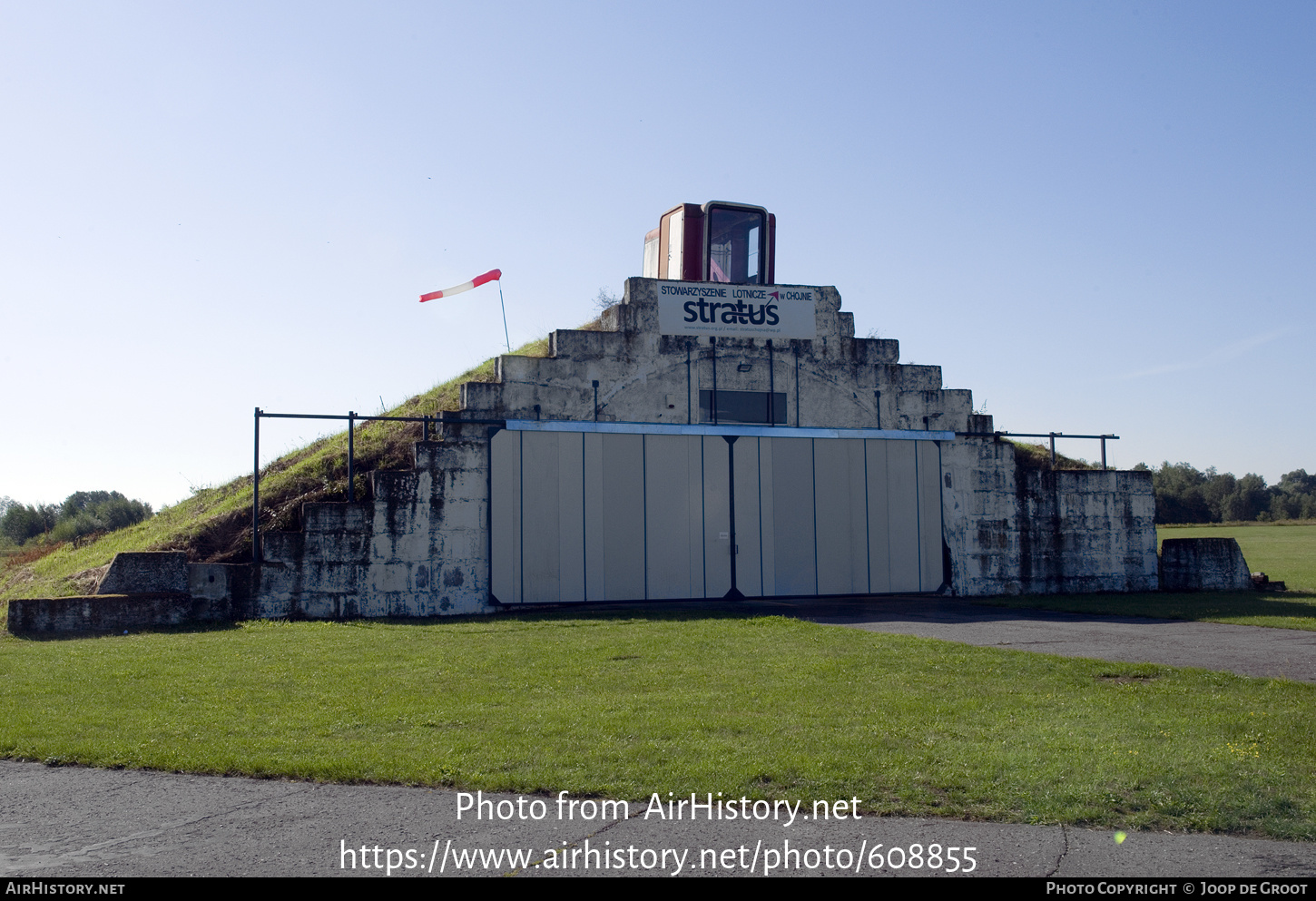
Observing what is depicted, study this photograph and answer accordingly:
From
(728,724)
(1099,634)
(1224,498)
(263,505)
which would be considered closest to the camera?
(728,724)

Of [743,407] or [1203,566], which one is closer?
A: [743,407]

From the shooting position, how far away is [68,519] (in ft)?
102

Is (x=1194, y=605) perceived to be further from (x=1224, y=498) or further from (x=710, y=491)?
(x=1224, y=498)

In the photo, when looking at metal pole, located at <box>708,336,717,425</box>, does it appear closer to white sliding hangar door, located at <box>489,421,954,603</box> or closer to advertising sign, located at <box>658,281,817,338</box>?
advertising sign, located at <box>658,281,817,338</box>

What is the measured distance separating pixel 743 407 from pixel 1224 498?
70106 mm

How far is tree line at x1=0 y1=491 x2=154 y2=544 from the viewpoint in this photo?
A: 2850 cm

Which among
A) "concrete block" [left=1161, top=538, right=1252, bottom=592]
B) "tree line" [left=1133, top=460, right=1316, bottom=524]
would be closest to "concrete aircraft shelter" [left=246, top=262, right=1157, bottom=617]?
"concrete block" [left=1161, top=538, right=1252, bottom=592]

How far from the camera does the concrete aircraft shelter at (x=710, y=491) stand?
17531 mm

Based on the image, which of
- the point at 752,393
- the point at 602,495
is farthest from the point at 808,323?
the point at 602,495

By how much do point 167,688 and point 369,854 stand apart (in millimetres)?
5463

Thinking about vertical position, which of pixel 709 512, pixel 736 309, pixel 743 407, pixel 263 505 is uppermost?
pixel 736 309

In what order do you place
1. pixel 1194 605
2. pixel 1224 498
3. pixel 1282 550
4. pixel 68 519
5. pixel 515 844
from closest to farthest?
pixel 515 844 < pixel 1194 605 < pixel 68 519 < pixel 1282 550 < pixel 1224 498

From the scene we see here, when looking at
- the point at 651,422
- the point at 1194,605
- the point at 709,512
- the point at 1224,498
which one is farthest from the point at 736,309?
the point at 1224,498

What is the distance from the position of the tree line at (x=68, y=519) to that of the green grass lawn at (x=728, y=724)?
18920 millimetres
